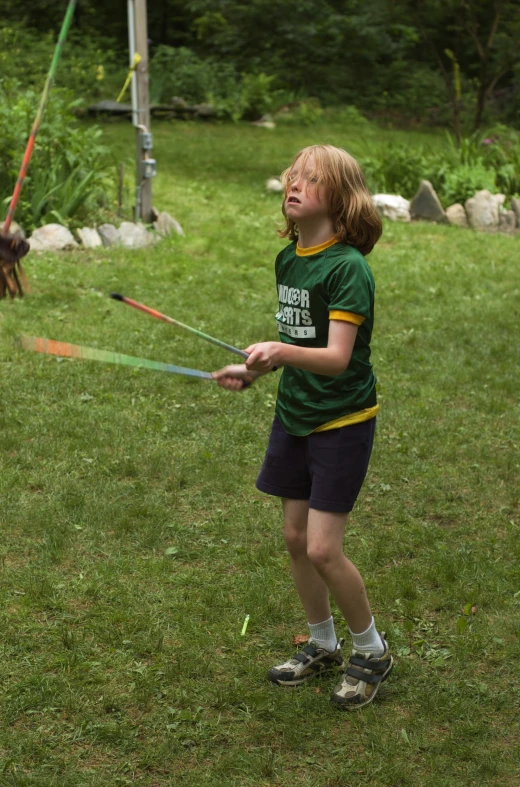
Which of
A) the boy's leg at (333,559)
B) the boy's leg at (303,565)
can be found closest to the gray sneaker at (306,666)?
the boy's leg at (303,565)

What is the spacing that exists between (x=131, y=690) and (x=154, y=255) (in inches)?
235

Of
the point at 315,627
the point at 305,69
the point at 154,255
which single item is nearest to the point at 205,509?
the point at 315,627

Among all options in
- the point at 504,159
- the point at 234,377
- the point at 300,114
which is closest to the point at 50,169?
the point at 504,159

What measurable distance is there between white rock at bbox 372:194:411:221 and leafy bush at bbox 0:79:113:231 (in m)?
3.23

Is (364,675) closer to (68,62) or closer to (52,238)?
(52,238)

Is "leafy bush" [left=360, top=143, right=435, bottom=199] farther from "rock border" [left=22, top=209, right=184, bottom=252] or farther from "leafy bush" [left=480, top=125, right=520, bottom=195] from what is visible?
"rock border" [left=22, top=209, right=184, bottom=252]

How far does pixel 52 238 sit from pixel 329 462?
241 inches

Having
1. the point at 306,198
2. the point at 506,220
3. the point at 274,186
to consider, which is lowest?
the point at 274,186

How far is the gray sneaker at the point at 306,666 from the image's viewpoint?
3244 millimetres

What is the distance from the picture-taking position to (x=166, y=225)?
31.1 ft

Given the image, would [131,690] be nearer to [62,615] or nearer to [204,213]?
[62,615]

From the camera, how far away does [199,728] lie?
299 centimetres

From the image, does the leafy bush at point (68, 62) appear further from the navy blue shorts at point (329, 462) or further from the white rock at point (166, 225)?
the navy blue shorts at point (329, 462)

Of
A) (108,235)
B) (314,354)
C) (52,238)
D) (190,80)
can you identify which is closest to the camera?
(314,354)
